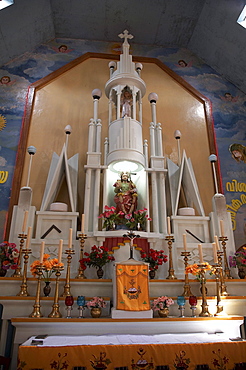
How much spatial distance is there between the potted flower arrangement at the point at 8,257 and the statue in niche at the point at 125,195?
241cm

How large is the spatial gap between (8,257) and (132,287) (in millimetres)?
2684

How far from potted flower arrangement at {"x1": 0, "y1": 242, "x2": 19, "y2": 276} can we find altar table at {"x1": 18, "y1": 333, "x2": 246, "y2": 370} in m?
2.79

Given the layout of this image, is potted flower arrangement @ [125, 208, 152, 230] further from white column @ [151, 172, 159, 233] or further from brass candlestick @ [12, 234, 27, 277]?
brass candlestick @ [12, 234, 27, 277]

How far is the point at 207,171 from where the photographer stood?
29.0 feet

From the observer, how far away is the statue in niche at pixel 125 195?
7152 millimetres

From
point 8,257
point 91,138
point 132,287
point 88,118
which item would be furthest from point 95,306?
point 88,118

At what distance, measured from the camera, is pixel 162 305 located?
4.74 m

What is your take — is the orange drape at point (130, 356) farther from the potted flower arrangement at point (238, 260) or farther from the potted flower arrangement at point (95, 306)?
the potted flower arrangement at point (238, 260)

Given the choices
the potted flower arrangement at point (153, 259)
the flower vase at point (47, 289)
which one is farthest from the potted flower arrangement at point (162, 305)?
the flower vase at point (47, 289)

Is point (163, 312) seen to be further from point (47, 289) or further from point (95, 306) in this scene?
point (47, 289)

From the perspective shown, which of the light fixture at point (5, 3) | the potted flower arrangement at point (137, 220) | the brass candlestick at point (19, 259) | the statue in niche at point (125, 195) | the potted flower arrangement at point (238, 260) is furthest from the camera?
the light fixture at point (5, 3)

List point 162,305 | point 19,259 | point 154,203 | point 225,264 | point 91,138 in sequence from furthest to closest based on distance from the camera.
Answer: point 91,138 < point 154,203 < point 225,264 < point 19,259 < point 162,305

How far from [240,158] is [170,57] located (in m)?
4.49

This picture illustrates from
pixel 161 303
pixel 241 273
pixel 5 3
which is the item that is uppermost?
pixel 5 3
